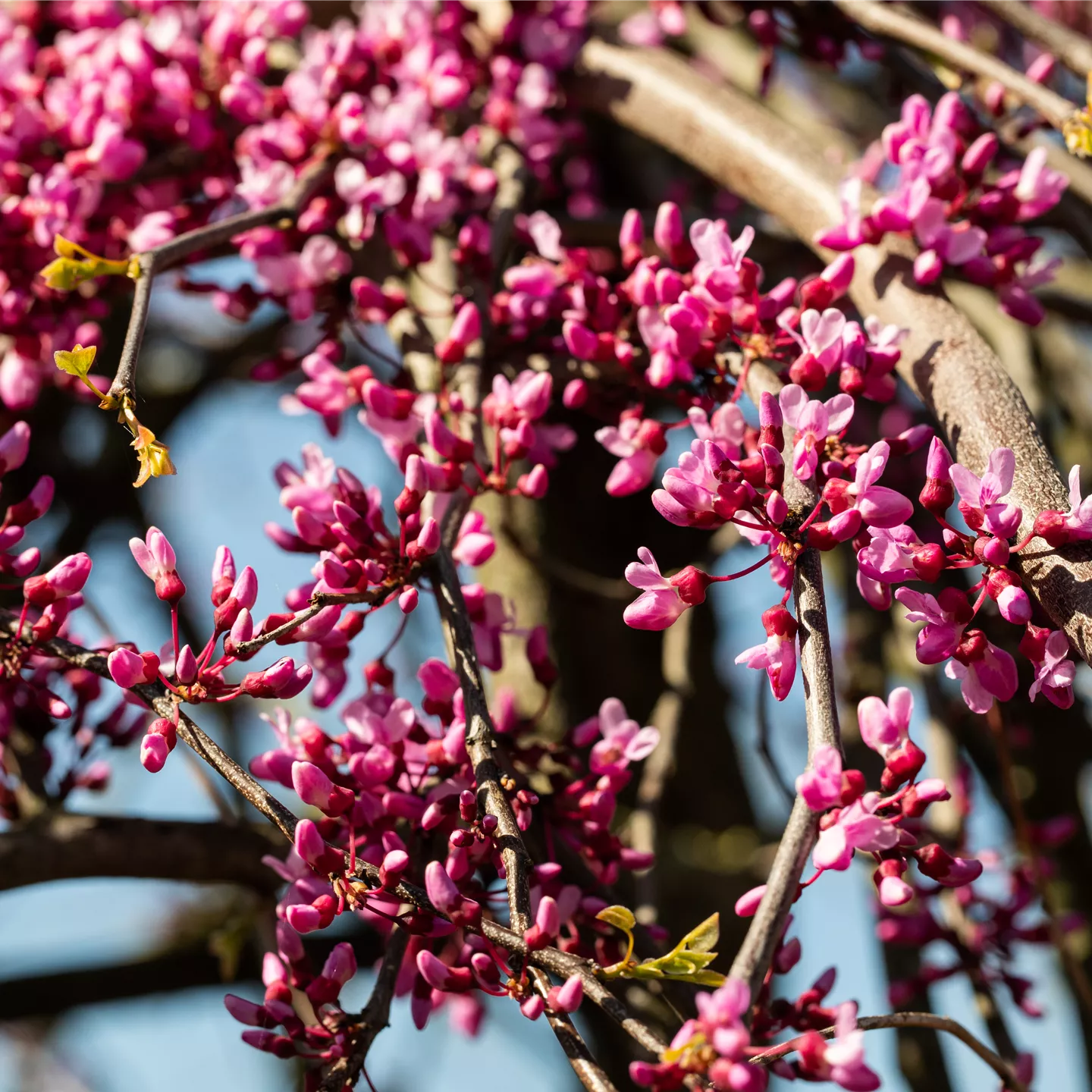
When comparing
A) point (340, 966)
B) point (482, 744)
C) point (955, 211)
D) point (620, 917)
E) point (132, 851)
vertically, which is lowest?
point (132, 851)

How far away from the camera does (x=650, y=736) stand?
1.67 m

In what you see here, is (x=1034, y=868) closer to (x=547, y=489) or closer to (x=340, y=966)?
(x=547, y=489)

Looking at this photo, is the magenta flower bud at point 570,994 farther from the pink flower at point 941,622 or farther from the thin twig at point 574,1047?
the pink flower at point 941,622

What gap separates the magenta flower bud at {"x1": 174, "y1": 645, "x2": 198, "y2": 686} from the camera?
1.31m

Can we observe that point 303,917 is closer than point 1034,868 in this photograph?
Yes

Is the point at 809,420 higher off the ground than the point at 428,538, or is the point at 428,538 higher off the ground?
the point at 809,420

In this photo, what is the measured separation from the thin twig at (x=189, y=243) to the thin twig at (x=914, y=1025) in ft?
3.33

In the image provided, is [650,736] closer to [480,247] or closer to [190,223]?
[480,247]

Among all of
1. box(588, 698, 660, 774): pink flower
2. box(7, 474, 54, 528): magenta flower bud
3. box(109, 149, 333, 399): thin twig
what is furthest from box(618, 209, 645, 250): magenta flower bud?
box(7, 474, 54, 528): magenta flower bud

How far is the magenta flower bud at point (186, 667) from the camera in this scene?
1.31 m

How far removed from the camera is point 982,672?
52.4 inches

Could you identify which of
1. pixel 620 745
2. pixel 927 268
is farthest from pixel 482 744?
pixel 927 268

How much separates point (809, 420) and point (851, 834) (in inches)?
20.3

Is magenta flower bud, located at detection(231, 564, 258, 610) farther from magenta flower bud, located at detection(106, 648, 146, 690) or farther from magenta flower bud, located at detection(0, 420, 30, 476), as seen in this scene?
magenta flower bud, located at detection(0, 420, 30, 476)
